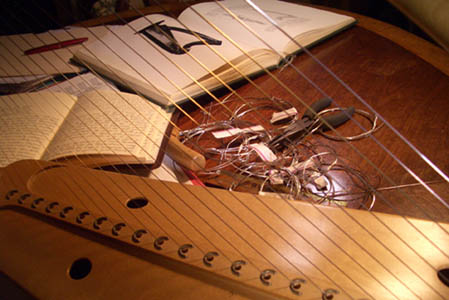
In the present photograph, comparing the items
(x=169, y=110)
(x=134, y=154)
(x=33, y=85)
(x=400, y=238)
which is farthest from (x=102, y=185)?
(x=33, y=85)

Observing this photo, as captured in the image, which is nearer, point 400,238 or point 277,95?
point 400,238

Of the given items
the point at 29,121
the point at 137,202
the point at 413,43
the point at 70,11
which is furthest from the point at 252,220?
the point at 70,11

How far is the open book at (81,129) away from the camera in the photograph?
71 centimetres

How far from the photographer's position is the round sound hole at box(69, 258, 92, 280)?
50cm

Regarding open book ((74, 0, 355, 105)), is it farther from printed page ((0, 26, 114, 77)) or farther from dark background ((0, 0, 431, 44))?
dark background ((0, 0, 431, 44))

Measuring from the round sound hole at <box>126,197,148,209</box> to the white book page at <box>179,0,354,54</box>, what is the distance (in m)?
0.60

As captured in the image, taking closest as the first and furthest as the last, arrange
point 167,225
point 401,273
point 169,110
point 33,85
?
1. point 401,273
2. point 167,225
3. point 169,110
4. point 33,85

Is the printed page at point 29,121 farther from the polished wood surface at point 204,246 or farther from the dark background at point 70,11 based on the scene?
the dark background at point 70,11

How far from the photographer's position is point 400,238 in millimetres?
440

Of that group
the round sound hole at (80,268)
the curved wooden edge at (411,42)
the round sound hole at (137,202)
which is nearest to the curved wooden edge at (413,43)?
the curved wooden edge at (411,42)

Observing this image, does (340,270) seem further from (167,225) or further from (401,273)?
(167,225)

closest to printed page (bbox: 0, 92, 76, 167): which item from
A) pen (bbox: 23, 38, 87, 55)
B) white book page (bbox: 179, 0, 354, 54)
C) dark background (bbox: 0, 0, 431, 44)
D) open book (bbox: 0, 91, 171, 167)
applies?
open book (bbox: 0, 91, 171, 167)

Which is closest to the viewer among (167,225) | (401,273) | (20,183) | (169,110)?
(401,273)

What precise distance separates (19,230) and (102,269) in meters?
0.19
